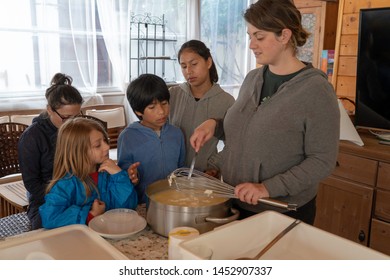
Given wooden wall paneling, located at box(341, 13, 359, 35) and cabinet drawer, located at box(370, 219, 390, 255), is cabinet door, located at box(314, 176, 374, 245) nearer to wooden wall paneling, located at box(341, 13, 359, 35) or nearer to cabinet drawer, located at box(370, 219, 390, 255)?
cabinet drawer, located at box(370, 219, 390, 255)

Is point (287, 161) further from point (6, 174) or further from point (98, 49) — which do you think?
point (98, 49)

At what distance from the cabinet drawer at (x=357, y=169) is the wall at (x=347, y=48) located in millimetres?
712

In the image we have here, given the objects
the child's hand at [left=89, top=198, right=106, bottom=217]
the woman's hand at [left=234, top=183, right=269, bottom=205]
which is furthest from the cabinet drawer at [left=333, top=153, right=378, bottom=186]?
the child's hand at [left=89, top=198, right=106, bottom=217]

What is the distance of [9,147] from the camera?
6.88ft

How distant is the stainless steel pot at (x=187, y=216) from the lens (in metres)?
0.92

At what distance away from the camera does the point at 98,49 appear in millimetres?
3650

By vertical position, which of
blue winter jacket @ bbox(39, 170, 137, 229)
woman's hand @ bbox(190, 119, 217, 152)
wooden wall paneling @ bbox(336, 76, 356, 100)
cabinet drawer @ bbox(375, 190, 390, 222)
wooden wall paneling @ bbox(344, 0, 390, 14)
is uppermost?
wooden wall paneling @ bbox(344, 0, 390, 14)

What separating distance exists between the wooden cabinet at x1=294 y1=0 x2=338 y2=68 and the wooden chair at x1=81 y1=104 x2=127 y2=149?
1721 mm

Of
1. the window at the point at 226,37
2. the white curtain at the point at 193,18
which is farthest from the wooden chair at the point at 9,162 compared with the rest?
the window at the point at 226,37

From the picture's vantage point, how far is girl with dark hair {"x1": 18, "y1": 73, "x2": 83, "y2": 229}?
1.52m

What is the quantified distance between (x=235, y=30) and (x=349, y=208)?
2888 mm

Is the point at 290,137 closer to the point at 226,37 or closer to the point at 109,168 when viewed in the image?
the point at 109,168

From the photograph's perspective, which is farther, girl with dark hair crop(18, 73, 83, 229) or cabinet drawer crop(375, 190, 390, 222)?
cabinet drawer crop(375, 190, 390, 222)
